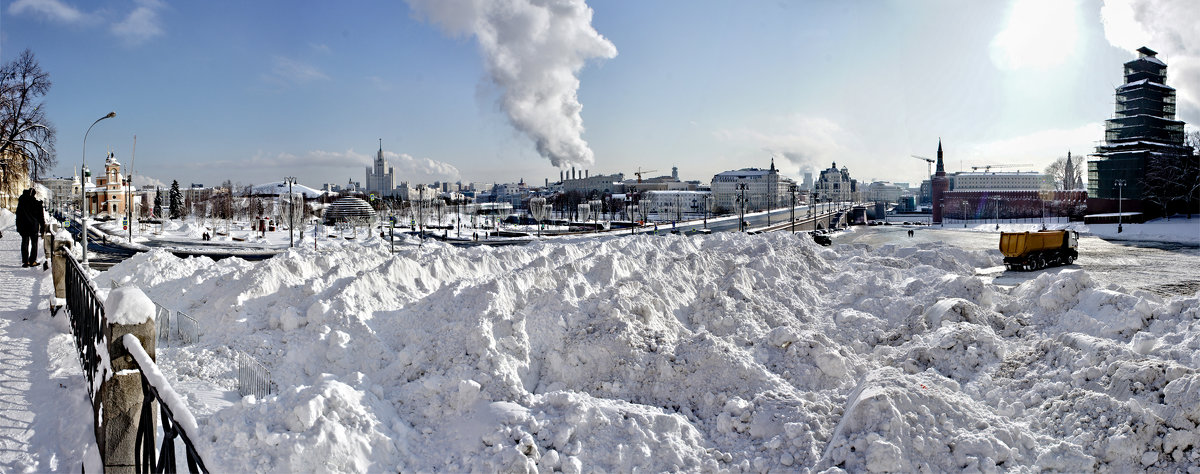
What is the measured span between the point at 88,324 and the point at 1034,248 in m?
32.2

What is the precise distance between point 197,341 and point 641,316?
760 centimetres

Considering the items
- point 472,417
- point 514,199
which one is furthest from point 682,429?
point 514,199

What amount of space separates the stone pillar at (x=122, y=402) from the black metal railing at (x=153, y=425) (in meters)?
0.05

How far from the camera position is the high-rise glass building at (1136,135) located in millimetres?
69375

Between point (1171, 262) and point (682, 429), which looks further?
point (1171, 262)

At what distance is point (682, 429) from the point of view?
7184 millimetres

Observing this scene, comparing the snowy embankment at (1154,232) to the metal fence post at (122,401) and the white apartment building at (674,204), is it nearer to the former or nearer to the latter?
the metal fence post at (122,401)

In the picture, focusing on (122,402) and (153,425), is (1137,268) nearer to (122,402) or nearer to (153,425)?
(153,425)

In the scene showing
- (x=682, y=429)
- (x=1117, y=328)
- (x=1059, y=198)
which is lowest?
(x=682, y=429)

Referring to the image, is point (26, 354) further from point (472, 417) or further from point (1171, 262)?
point (1171, 262)

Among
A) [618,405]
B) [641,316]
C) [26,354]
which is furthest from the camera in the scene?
[641,316]

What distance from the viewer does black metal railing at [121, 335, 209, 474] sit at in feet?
9.67

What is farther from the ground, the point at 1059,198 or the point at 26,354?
the point at 1059,198

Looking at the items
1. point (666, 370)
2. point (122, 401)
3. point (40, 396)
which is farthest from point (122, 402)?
point (666, 370)
